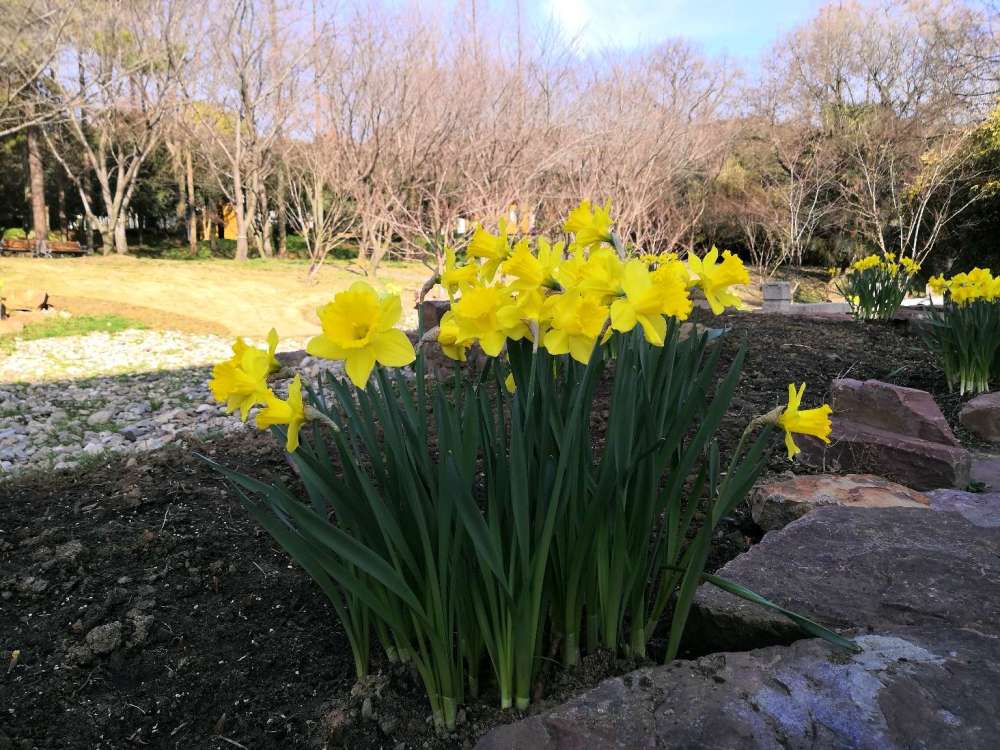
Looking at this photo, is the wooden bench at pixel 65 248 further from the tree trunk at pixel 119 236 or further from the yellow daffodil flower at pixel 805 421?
the yellow daffodil flower at pixel 805 421

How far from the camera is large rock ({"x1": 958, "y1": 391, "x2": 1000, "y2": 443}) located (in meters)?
3.17

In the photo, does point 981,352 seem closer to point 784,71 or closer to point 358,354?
point 358,354

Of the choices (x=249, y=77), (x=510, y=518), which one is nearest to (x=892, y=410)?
(x=510, y=518)

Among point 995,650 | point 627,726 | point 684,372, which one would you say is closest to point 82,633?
point 627,726

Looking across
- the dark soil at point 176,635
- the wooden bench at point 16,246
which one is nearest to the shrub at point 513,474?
the dark soil at point 176,635

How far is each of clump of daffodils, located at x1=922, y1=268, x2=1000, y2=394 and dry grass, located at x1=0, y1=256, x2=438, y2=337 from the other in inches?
271

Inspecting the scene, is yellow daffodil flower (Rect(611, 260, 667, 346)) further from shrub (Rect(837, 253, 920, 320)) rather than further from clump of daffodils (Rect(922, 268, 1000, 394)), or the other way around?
shrub (Rect(837, 253, 920, 320))

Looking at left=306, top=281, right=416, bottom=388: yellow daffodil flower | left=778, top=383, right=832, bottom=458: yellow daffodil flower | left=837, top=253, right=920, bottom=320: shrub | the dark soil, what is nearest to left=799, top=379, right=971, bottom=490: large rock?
the dark soil

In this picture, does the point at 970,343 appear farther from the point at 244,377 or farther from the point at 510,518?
the point at 244,377

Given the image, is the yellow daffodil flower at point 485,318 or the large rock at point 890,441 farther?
the large rock at point 890,441

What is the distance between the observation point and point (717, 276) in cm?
120

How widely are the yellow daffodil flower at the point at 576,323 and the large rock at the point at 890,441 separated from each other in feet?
5.83

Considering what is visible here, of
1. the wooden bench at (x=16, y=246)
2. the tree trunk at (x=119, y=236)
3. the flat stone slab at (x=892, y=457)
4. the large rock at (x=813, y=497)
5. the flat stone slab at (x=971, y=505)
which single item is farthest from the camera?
the tree trunk at (x=119, y=236)

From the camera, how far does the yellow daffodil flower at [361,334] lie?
891 mm
